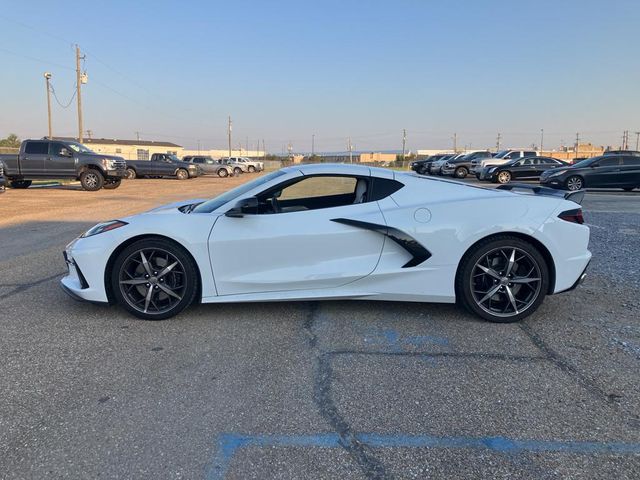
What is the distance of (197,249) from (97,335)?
106 centimetres

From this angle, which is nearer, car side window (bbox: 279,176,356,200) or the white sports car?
the white sports car

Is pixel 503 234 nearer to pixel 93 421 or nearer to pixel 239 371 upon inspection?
pixel 239 371

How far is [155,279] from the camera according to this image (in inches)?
165

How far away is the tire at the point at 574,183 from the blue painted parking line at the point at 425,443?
17.8 metres

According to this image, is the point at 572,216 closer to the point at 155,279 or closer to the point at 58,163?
the point at 155,279

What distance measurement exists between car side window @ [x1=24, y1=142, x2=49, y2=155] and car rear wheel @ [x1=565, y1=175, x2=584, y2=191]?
66.7ft

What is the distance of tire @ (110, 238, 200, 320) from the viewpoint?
4.17 meters

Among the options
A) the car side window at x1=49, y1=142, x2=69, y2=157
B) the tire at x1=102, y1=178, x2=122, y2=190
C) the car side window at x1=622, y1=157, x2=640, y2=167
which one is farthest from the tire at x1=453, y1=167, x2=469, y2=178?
the car side window at x1=49, y1=142, x2=69, y2=157

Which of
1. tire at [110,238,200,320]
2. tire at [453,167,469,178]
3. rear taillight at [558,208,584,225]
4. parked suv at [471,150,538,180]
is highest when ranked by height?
parked suv at [471,150,538,180]

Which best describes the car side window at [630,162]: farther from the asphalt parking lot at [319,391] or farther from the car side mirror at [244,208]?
the car side mirror at [244,208]

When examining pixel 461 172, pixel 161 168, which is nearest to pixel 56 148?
pixel 161 168

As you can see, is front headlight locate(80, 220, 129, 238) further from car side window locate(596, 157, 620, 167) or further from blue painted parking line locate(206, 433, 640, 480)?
car side window locate(596, 157, 620, 167)

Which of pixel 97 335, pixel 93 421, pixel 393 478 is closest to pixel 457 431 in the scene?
pixel 393 478

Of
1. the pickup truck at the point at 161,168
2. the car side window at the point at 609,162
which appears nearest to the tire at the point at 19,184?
the pickup truck at the point at 161,168
